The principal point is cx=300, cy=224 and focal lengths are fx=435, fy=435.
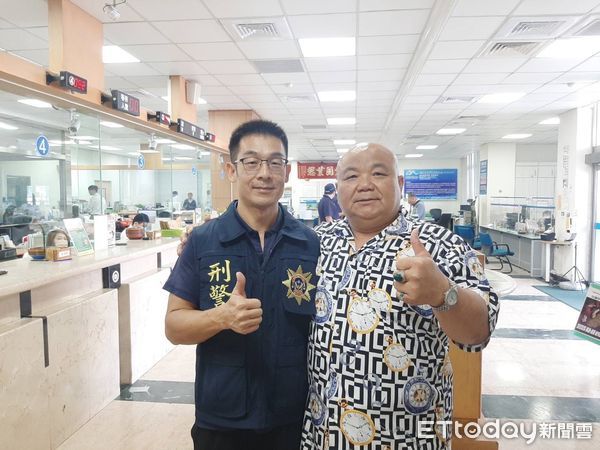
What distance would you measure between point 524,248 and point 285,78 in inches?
255

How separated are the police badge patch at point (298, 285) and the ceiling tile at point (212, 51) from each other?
3.93 m

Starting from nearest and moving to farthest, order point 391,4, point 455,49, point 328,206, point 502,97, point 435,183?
1. point 391,4
2. point 455,49
3. point 502,97
4. point 328,206
5. point 435,183

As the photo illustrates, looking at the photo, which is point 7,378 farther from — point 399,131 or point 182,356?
point 399,131

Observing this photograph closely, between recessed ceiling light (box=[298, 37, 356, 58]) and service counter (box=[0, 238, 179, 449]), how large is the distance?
269cm

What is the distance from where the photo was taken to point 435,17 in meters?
3.86

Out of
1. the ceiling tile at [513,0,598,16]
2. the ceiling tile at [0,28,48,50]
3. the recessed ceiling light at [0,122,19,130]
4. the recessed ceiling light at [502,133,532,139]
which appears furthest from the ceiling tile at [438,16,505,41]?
the recessed ceiling light at [0,122,19,130]

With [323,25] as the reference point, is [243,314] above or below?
below

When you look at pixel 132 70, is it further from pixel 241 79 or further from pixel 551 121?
pixel 551 121

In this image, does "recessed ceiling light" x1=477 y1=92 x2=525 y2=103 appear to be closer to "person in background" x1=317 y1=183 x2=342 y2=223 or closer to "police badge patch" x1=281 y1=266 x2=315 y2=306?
"person in background" x1=317 y1=183 x2=342 y2=223

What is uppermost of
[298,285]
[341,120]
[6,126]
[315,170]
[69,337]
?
[341,120]

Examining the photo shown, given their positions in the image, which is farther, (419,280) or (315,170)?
(315,170)

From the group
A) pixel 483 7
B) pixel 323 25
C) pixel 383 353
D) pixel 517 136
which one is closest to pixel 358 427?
pixel 383 353

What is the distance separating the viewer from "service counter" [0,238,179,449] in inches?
87.0

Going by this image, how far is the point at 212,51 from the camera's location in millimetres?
4961
